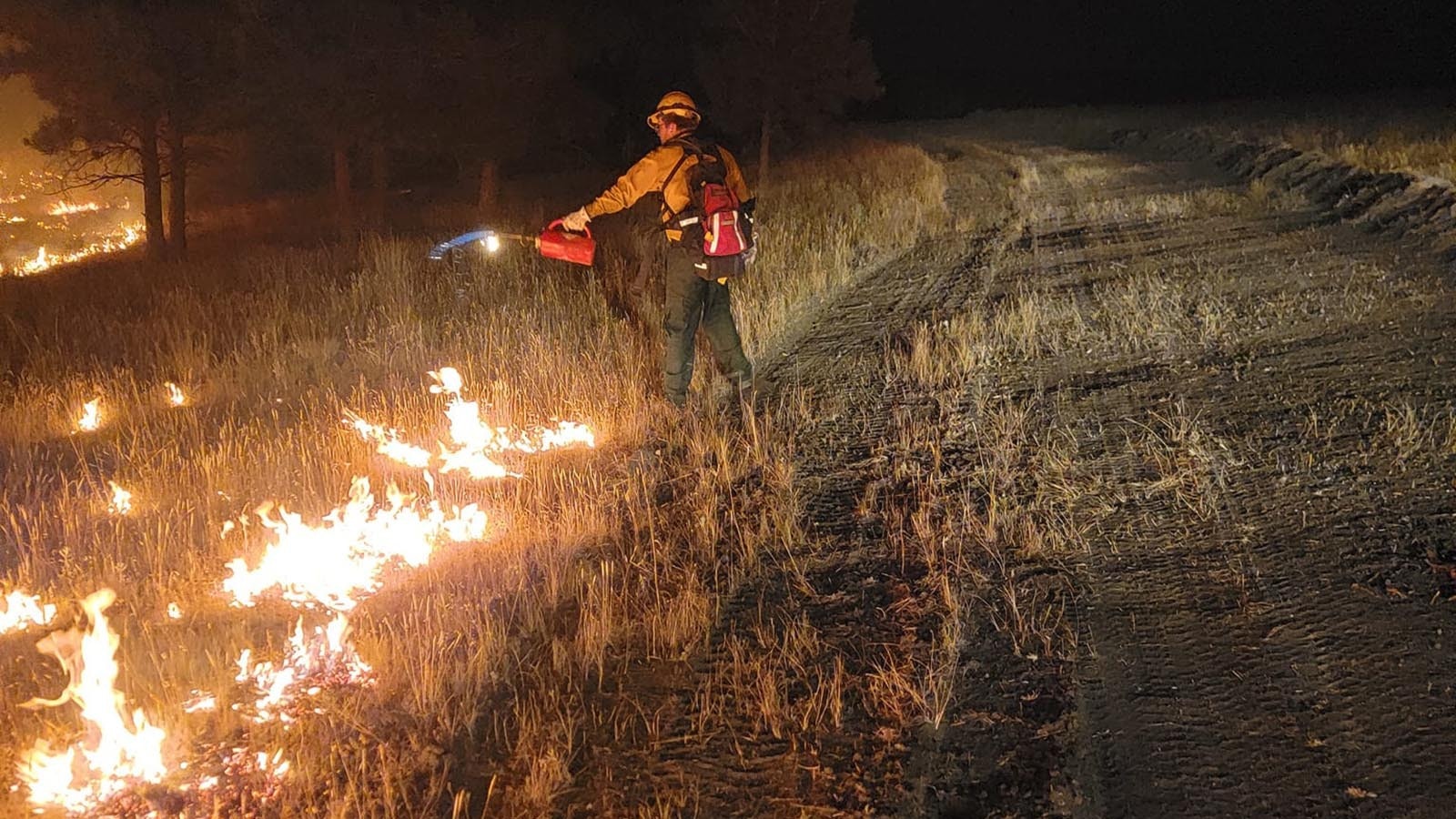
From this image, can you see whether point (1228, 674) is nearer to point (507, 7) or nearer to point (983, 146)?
point (507, 7)

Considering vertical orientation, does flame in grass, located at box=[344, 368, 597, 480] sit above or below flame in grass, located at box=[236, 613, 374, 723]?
above

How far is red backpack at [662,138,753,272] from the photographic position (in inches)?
249

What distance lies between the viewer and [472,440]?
6.15 m

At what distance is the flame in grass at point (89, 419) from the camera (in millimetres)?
7273

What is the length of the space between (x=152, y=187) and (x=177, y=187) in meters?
0.55

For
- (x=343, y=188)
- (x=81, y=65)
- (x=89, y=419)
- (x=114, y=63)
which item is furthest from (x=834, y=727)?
(x=343, y=188)

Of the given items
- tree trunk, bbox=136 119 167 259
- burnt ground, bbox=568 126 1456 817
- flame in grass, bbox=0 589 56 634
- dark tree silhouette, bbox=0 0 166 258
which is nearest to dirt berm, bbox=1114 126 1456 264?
burnt ground, bbox=568 126 1456 817

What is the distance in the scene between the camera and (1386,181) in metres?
12.4

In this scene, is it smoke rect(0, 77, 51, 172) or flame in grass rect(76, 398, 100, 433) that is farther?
smoke rect(0, 77, 51, 172)

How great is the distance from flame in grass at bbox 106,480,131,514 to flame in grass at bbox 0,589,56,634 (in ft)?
3.45

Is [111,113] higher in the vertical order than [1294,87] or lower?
lower

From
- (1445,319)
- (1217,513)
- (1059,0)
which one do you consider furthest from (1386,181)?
(1059,0)

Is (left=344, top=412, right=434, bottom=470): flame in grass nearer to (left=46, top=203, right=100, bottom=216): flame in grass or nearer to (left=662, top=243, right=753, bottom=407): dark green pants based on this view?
(left=662, top=243, right=753, bottom=407): dark green pants

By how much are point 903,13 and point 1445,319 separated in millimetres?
93069
